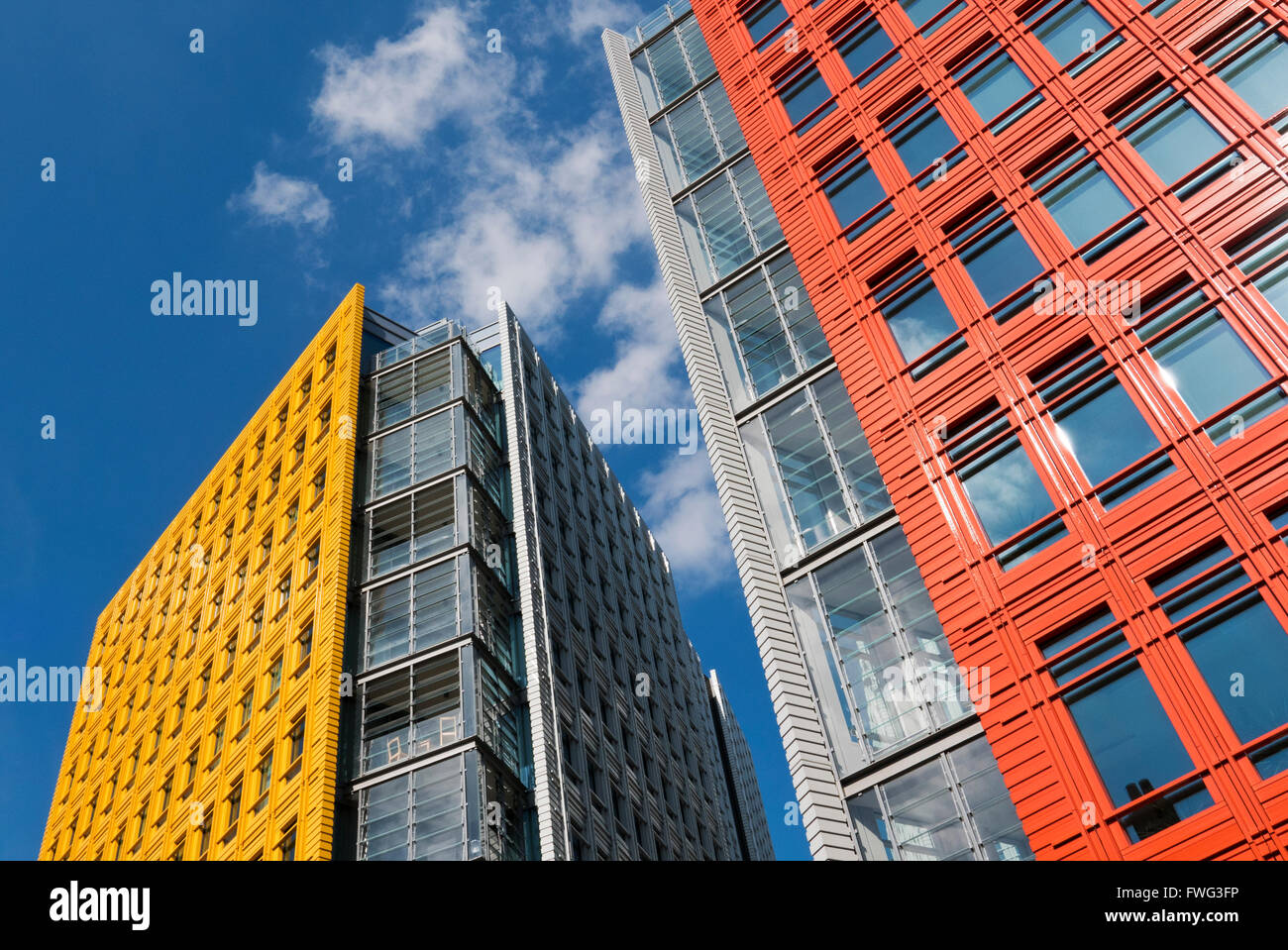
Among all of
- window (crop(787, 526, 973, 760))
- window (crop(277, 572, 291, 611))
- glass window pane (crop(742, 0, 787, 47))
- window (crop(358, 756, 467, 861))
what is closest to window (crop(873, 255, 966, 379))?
window (crop(787, 526, 973, 760))

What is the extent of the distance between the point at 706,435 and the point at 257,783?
2006cm

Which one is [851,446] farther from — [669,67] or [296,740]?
[296,740]

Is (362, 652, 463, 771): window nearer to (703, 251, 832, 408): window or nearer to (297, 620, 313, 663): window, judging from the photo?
(297, 620, 313, 663): window

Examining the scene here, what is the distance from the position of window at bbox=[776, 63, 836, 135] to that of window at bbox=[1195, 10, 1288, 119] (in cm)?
1084

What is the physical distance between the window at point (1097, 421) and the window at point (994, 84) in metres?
7.98

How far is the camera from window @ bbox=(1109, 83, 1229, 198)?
25.0m

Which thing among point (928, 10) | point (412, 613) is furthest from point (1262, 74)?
point (412, 613)

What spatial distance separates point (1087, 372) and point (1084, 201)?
4.60 metres

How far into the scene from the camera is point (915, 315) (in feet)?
92.2
